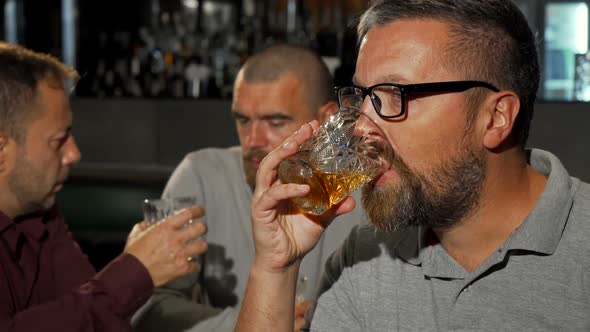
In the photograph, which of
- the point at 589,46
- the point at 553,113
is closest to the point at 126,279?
the point at 553,113

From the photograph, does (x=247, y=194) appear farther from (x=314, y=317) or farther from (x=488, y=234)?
(x=488, y=234)

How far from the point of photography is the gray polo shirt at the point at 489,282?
4.96 ft

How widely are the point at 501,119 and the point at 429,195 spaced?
0.20 meters

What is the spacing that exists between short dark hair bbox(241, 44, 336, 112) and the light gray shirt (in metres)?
0.31

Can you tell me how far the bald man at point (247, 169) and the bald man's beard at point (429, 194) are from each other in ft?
2.76

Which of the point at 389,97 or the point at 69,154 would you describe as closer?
the point at 389,97

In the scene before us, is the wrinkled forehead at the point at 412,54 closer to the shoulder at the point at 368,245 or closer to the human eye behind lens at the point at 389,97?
the human eye behind lens at the point at 389,97

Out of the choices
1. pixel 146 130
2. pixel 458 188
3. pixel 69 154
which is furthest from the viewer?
pixel 146 130

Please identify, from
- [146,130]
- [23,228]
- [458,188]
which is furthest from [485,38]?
[146,130]

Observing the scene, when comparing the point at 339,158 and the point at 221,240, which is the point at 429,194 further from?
the point at 221,240

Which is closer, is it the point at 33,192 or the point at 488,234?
the point at 488,234

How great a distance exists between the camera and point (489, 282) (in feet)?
5.16

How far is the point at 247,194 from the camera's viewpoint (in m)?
2.68

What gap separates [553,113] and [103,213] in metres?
1.71
